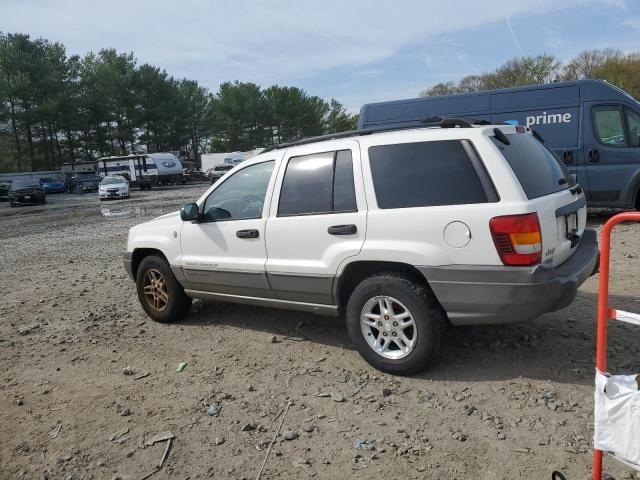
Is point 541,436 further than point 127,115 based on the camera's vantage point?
No

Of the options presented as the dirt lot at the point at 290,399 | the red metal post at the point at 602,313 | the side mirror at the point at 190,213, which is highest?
the side mirror at the point at 190,213

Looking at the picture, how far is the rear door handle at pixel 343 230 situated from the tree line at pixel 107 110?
163 feet

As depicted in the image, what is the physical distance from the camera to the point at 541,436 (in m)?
2.98

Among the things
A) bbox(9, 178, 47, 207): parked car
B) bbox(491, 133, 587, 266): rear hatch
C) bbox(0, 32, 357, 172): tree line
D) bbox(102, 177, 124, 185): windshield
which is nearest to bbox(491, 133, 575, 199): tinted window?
bbox(491, 133, 587, 266): rear hatch

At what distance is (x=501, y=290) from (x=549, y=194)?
887 millimetres

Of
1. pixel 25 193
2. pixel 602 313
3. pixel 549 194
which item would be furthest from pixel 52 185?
pixel 602 313

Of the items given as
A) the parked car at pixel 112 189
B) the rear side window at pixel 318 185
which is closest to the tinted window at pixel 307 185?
the rear side window at pixel 318 185

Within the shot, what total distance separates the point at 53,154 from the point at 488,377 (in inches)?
2359

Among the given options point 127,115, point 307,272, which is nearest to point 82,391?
point 307,272

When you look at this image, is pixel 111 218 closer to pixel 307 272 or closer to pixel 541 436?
pixel 307 272

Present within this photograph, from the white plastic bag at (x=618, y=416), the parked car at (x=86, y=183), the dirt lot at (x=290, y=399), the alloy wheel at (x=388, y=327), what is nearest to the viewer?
the white plastic bag at (x=618, y=416)

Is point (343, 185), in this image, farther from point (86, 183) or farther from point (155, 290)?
point (86, 183)

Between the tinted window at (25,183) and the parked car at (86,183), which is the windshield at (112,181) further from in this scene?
the parked car at (86,183)

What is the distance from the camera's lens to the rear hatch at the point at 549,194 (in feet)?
11.4
